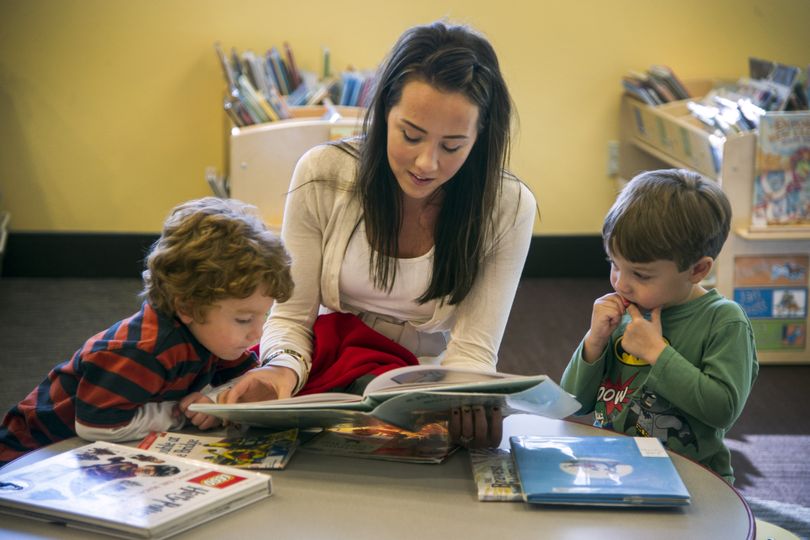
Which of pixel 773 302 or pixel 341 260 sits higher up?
pixel 341 260

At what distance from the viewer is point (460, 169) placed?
1671 mm

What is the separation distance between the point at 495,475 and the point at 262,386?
0.41 m

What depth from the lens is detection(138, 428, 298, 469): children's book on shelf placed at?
1.22 metres

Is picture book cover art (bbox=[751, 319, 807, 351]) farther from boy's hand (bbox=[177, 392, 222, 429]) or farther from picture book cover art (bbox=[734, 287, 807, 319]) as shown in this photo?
boy's hand (bbox=[177, 392, 222, 429])

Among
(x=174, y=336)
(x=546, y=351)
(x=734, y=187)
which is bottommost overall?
(x=546, y=351)

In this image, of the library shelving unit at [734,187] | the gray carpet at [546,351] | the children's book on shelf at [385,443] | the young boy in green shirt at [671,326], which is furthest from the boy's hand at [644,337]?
the library shelving unit at [734,187]

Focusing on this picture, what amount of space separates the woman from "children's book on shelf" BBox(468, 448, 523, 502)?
35cm

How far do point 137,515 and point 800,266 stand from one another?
9.13ft

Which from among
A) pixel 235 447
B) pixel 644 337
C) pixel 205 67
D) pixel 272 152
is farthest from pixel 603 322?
pixel 205 67

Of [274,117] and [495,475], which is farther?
[274,117]

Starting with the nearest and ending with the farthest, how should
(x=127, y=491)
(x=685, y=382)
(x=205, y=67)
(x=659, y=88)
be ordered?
(x=127, y=491)
(x=685, y=382)
(x=659, y=88)
(x=205, y=67)

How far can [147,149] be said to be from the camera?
4051 millimetres

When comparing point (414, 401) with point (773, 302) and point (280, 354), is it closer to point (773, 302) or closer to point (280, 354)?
point (280, 354)

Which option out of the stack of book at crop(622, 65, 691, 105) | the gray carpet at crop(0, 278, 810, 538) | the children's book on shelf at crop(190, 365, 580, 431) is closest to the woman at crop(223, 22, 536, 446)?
the children's book on shelf at crop(190, 365, 580, 431)
